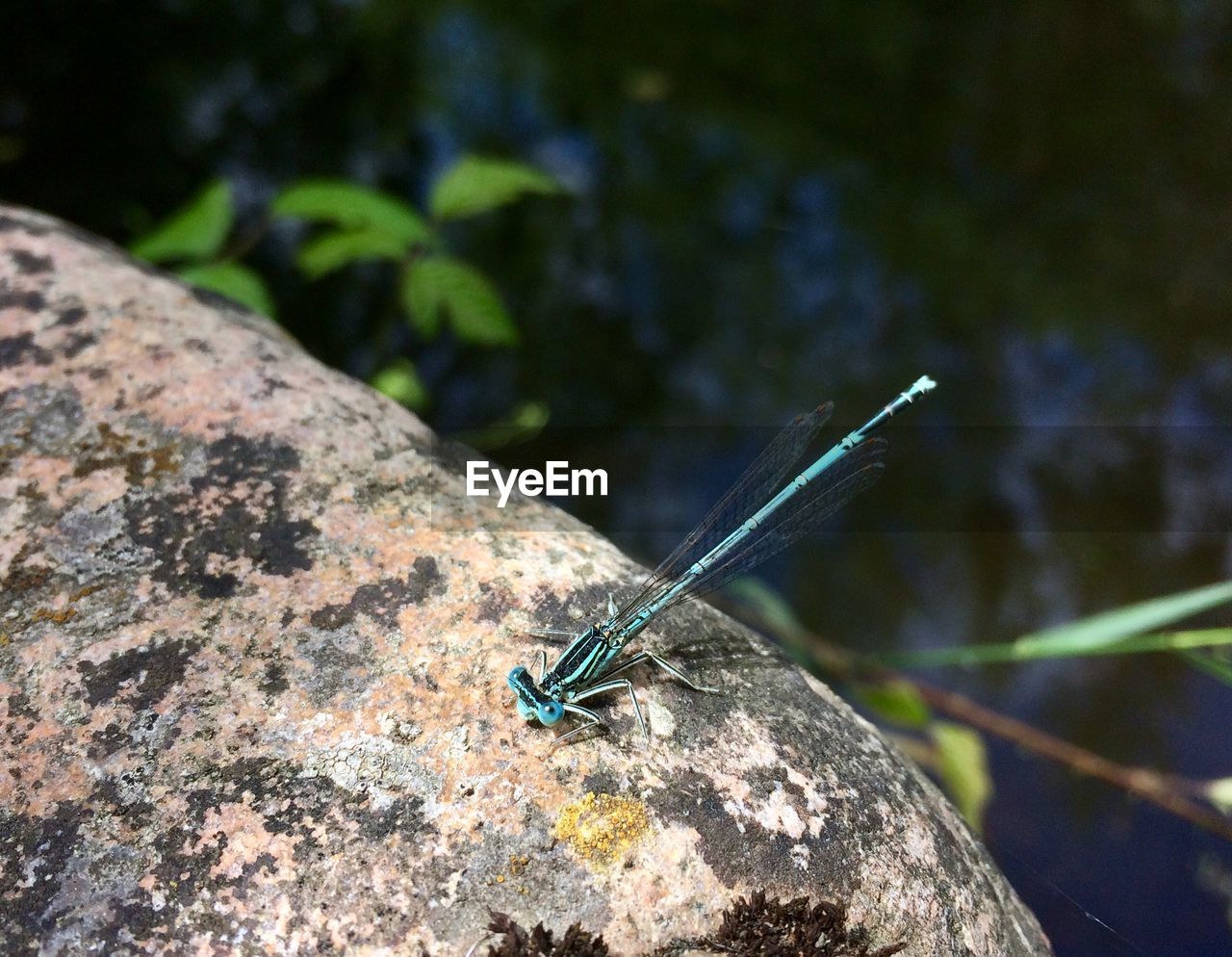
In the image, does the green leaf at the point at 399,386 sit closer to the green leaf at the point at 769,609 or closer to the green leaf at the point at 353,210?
the green leaf at the point at 353,210

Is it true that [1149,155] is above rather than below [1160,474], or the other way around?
above

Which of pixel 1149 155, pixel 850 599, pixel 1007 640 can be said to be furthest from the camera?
pixel 1149 155

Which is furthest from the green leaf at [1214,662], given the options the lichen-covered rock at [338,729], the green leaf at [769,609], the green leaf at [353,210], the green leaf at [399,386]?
the green leaf at [399,386]

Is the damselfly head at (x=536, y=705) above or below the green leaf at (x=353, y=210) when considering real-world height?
above

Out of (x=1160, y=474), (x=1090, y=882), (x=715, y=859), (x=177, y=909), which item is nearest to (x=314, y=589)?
(x=177, y=909)

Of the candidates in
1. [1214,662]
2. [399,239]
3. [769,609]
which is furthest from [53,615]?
[1214,662]

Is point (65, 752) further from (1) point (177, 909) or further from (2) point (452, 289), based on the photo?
(2) point (452, 289)

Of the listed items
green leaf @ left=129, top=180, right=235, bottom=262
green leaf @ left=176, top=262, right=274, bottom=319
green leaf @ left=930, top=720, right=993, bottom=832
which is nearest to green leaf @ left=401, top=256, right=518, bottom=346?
green leaf @ left=176, top=262, right=274, bottom=319
